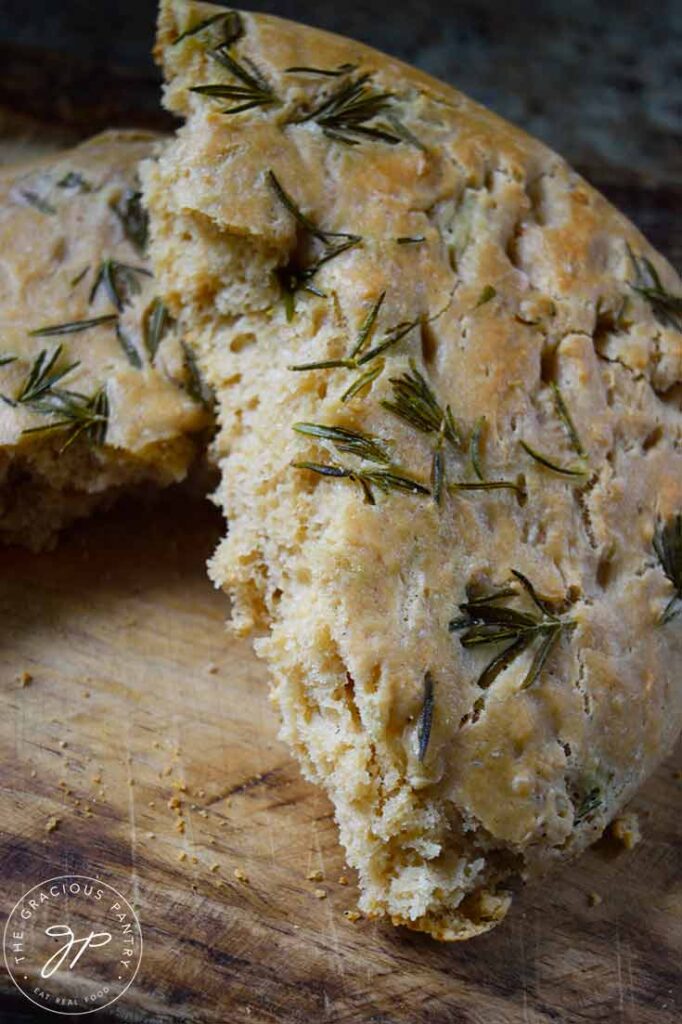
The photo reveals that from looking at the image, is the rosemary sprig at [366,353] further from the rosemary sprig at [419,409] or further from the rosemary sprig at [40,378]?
the rosemary sprig at [40,378]

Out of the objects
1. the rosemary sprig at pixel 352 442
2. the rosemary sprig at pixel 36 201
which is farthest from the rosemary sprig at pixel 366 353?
the rosemary sprig at pixel 36 201

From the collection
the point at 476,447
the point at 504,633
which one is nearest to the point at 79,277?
the point at 476,447

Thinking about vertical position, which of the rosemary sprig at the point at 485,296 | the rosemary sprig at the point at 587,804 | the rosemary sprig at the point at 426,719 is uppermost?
the rosemary sprig at the point at 485,296

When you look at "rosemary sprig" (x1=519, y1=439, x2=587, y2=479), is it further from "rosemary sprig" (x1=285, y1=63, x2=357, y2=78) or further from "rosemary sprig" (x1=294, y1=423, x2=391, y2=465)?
"rosemary sprig" (x1=285, y1=63, x2=357, y2=78)

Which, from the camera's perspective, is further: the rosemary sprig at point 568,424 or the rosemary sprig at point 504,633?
the rosemary sprig at point 568,424

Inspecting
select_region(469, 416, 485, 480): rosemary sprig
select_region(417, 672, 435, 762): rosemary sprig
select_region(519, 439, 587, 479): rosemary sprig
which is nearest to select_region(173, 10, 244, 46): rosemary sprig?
select_region(469, 416, 485, 480): rosemary sprig

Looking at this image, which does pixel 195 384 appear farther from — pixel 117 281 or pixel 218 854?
pixel 218 854
